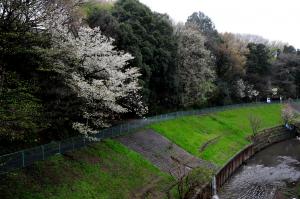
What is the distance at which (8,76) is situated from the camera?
25.5m

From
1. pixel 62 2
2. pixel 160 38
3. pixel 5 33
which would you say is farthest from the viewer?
pixel 160 38

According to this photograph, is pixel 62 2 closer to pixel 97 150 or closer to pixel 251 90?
pixel 97 150

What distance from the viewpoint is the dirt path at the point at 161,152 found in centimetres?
3725

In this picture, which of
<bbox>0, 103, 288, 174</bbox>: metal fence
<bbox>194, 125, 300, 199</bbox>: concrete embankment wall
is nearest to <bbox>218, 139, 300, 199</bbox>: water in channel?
<bbox>194, 125, 300, 199</bbox>: concrete embankment wall

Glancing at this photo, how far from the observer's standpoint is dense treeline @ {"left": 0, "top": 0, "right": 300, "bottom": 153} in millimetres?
25422

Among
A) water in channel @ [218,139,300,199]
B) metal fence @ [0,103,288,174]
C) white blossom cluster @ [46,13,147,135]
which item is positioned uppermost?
white blossom cluster @ [46,13,147,135]

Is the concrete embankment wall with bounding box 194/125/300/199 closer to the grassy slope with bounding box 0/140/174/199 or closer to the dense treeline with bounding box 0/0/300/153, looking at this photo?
the grassy slope with bounding box 0/140/174/199

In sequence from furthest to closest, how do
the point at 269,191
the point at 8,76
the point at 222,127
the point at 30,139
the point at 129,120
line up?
1. the point at 222,127
2. the point at 129,120
3. the point at 269,191
4. the point at 30,139
5. the point at 8,76

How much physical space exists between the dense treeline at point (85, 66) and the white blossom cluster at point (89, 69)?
0.08 m

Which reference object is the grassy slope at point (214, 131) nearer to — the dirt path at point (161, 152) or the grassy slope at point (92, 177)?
the dirt path at point (161, 152)

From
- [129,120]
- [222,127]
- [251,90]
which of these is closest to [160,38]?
[129,120]

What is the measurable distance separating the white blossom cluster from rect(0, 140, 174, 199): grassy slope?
104 inches

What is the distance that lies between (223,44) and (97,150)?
5312cm

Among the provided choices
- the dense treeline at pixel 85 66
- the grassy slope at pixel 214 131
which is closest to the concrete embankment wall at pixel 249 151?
the grassy slope at pixel 214 131
